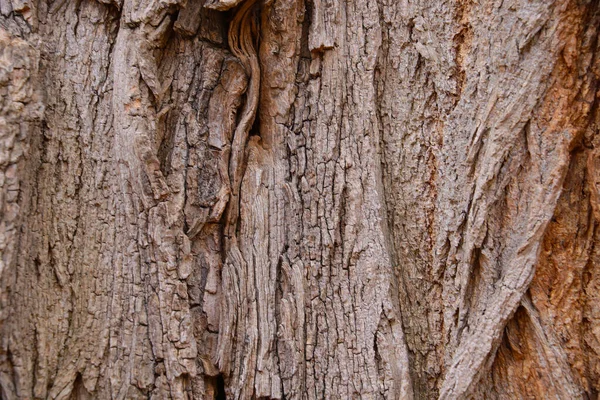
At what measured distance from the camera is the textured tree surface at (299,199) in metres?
Answer: 1.73

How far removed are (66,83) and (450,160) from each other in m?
1.47

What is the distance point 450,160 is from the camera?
1911 mm

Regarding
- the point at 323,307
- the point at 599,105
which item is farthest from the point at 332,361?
the point at 599,105

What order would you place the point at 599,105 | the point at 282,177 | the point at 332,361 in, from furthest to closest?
the point at 282,177, the point at 332,361, the point at 599,105

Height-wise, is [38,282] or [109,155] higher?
[109,155]

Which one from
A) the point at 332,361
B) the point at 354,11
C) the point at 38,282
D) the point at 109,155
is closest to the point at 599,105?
the point at 354,11

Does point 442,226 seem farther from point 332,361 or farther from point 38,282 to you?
point 38,282

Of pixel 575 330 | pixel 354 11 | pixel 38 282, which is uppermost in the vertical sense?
pixel 354 11

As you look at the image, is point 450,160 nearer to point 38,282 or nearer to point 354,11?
point 354,11

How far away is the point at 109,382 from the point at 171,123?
974mm

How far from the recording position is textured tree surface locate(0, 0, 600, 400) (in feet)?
5.67

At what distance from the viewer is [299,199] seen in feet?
6.60

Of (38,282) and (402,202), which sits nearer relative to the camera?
(38,282)

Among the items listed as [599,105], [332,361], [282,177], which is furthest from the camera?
[282,177]
